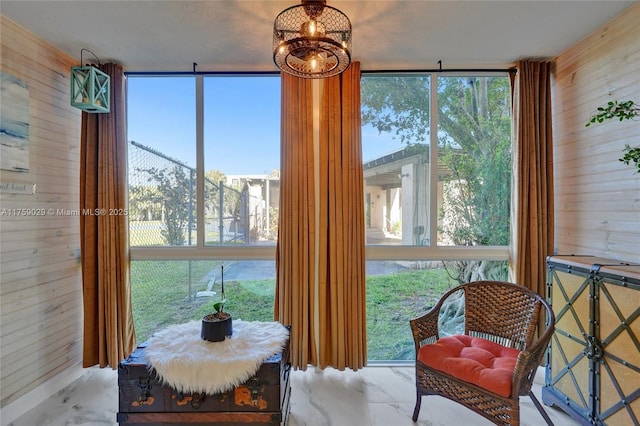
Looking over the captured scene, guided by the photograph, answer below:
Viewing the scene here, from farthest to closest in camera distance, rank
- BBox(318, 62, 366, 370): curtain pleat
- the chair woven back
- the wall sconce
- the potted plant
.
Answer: BBox(318, 62, 366, 370): curtain pleat
the wall sconce
the chair woven back
the potted plant

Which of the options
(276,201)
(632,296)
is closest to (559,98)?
(632,296)

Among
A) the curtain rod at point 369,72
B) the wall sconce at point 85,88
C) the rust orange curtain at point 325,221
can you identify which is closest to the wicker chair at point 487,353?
the rust orange curtain at point 325,221

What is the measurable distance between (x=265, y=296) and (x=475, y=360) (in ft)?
5.38

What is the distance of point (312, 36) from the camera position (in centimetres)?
131

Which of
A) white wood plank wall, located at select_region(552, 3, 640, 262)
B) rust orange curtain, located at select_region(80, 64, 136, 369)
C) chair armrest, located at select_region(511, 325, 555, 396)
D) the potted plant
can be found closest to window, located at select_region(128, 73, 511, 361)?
rust orange curtain, located at select_region(80, 64, 136, 369)

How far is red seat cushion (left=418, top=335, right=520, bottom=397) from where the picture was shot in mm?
1517

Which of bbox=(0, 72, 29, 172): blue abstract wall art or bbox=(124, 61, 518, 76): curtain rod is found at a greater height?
bbox=(124, 61, 518, 76): curtain rod

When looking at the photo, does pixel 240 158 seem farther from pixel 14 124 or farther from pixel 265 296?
pixel 14 124

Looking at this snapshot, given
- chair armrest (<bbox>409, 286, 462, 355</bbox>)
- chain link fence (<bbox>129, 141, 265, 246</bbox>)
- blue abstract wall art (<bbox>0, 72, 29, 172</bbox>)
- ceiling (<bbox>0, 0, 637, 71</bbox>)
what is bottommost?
chair armrest (<bbox>409, 286, 462, 355</bbox>)

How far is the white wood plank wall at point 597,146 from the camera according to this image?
1.77 m

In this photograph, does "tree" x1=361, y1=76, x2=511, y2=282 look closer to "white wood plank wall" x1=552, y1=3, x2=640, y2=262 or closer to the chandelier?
"white wood plank wall" x1=552, y1=3, x2=640, y2=262

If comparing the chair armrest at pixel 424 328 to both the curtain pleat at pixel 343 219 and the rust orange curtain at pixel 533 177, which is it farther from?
the rust orange curtain at pixel 533 177

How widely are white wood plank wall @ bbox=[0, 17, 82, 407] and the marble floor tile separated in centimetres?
23

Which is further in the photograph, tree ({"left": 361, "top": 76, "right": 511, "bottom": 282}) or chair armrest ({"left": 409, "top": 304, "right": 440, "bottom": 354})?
tree ({"left": 361, "top": 76, "right": 511, "bottom": 282})
